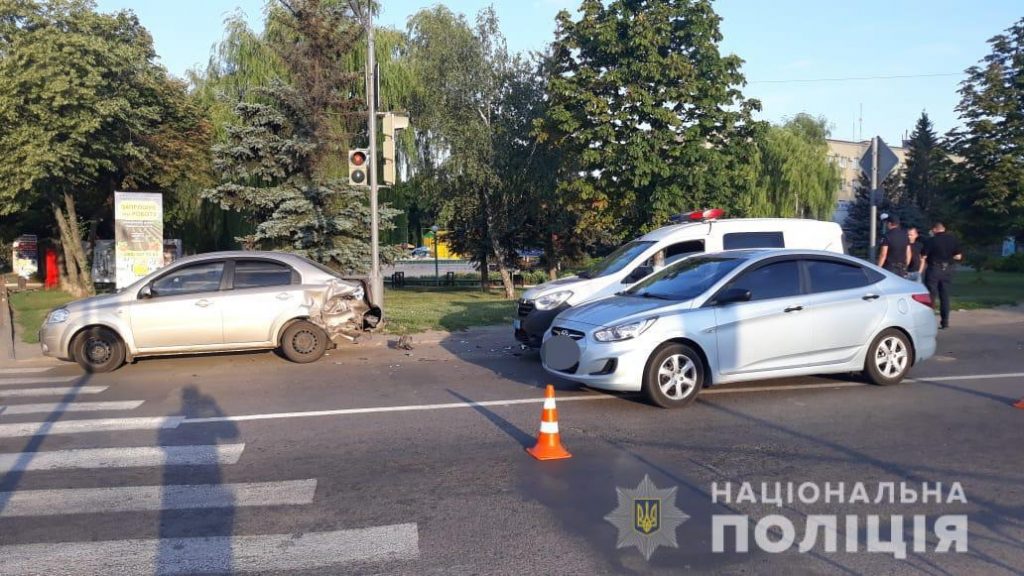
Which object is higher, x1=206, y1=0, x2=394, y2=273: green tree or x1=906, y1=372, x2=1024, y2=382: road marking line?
x1=206, y1=0, x2=394, y2=273: green tree


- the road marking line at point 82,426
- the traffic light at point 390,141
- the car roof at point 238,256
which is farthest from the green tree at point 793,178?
the road marking line at point 82,426

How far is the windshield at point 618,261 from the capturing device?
11.6 m

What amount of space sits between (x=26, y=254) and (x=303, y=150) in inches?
822

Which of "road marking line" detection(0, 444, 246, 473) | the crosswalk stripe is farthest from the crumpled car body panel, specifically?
"road marking line" detection(0, 444, 246, 473)

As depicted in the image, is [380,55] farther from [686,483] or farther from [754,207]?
[686,483]

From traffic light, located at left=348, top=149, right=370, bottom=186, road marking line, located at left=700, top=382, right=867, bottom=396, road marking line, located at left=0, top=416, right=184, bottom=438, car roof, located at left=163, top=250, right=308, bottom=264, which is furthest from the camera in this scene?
traffic light, located at left=348, top=149, right=370, bottom=186

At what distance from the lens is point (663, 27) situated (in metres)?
21.8

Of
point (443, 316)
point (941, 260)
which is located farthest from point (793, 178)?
point (443, 316)

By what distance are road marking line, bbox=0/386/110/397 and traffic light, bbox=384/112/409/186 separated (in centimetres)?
651

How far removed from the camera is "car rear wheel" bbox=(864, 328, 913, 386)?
9.22 meters

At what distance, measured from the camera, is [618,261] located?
11.9 meters

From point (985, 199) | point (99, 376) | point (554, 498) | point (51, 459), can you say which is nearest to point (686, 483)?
point (554, 498)

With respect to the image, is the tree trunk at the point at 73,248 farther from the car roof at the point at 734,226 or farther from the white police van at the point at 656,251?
the car roof at the point at 734,226

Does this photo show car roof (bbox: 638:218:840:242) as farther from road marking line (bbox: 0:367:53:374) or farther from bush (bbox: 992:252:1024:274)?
bush (bbox: 992:252:1024:274)
